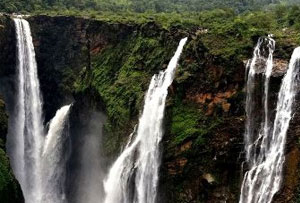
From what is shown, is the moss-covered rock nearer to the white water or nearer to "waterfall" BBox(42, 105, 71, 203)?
the white water

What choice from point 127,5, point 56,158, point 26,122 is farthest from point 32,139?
point 127,5

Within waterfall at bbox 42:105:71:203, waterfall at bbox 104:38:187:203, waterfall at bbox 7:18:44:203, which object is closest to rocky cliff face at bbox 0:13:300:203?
waterfall at bbox 104:38:187:203

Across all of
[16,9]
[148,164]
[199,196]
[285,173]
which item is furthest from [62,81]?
[285,173]

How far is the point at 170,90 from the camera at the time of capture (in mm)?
33562

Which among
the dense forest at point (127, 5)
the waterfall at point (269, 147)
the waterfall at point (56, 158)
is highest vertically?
the dense forest at point (127, 5)

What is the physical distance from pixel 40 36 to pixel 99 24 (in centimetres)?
538

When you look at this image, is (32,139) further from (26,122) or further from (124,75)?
(124,75)

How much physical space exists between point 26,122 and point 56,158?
A: 145 inches

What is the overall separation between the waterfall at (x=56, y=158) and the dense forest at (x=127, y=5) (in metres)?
13.6

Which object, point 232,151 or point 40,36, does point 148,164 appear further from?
point 40,36

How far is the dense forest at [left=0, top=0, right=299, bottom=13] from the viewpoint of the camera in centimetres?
5222

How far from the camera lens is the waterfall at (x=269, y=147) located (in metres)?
27.2

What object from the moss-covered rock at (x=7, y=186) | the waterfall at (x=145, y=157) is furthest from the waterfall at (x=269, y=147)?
the moss-covered rock at (x=7, y=186)

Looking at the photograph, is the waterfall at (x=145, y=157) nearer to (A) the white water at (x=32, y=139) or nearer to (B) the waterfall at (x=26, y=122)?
(A) the white water at (x=32, y=139)
